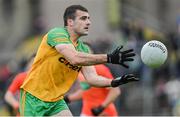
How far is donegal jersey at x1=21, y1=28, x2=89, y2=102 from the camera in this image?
11312mm

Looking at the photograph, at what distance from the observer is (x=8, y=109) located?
834 inches

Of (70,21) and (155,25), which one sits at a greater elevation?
(70,21)

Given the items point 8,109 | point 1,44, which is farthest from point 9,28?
point 8,109

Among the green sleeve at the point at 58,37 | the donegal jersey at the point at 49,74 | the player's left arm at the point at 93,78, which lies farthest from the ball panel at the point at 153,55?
the donegal jersey at the point at 49,74

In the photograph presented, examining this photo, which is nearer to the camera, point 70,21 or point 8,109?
point 70,21

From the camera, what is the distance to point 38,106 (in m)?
11.4

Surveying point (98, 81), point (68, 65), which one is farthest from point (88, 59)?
point (98, 81)

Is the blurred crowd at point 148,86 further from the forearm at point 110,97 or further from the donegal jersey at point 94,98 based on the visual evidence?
the forearm at point 110,97

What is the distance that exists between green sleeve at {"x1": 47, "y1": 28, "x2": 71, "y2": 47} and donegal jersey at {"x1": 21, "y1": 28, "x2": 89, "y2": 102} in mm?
16

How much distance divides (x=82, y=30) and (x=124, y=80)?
97 centimetres

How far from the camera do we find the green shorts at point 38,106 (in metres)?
11.4

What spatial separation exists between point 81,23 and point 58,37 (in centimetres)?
42

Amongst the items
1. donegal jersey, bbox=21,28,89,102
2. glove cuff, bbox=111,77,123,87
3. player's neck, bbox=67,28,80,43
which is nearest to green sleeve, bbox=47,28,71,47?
donegal jersey, bbox=21,28,89,102

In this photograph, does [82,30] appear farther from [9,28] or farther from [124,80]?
[9,28]
